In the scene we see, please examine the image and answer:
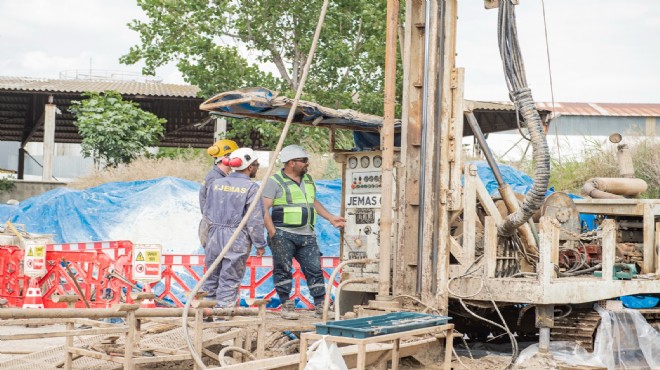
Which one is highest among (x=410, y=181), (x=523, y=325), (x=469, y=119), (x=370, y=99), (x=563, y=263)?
(x=370, y=99)

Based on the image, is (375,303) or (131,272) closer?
(375,303)

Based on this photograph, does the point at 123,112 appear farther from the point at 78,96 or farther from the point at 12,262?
the point at 12,262

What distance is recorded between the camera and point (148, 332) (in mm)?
7887

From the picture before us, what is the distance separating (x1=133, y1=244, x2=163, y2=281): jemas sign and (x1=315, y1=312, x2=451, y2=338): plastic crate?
5.39 m

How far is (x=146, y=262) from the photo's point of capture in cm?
1195

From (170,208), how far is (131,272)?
5320mm

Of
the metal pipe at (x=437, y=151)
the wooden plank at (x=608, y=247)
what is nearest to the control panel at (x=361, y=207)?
the metal pipe at (x=437, y=151)

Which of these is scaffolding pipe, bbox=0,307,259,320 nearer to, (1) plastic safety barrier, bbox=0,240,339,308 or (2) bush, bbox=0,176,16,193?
(1) plastic safety barrier, bbox=0,240,339,308

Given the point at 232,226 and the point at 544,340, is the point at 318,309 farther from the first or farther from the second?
the point at 544,340

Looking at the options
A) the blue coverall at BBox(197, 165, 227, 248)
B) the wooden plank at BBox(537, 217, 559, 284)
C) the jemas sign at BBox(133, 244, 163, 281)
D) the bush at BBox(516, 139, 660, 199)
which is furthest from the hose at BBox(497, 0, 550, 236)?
the bush at BBox(516, 139, 660, 199)

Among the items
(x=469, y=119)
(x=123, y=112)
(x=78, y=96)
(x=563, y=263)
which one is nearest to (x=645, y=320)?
(x=563, y=263)

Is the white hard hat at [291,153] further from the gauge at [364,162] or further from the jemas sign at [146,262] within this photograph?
the jemas sign at [146,262]

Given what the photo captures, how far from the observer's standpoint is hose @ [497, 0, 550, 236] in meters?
8.02

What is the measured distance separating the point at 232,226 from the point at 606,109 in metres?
30.9
